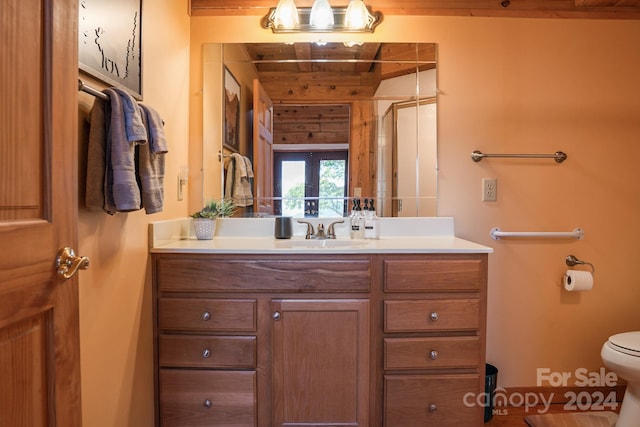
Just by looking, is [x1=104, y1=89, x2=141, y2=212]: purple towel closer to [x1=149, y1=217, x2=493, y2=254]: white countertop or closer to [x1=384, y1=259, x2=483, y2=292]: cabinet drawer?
[x1=149, y1=217, x2=493, y2=254]: white countertop

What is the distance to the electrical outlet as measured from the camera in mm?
1816

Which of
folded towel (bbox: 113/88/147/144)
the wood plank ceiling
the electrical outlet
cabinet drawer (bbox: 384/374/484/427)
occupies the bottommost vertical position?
cabinet drawer (bbox: 384/374/484/427)

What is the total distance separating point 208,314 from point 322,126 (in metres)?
1.12

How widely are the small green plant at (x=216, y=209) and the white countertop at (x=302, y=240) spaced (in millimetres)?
45

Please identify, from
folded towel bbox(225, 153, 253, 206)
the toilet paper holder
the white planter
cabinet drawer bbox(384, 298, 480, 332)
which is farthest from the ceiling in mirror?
the toilet paper holder

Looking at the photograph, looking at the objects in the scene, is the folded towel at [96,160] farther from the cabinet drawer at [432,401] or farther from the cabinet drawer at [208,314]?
the cabinet drawer at [432,401]

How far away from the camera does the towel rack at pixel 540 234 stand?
1.78 m

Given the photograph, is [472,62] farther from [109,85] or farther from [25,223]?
[25,223]

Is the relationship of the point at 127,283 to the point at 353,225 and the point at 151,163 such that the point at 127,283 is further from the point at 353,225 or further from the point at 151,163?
the point at 353,225

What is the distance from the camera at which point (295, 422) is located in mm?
1376

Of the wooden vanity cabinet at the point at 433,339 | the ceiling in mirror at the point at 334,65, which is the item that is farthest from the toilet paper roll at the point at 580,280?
the ceiling in mirror at the point at 334,65

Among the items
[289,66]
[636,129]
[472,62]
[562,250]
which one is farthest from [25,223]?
[636,129]

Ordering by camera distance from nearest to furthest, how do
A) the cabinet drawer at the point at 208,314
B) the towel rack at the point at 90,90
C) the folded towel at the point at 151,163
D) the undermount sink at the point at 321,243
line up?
the towel rack at the point at 90,90, the folded towel at the point at 151,163, the cabinet drawer at the point at 208,314, the undermount sink at the point at 321,243

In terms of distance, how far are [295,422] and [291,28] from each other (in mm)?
1871
